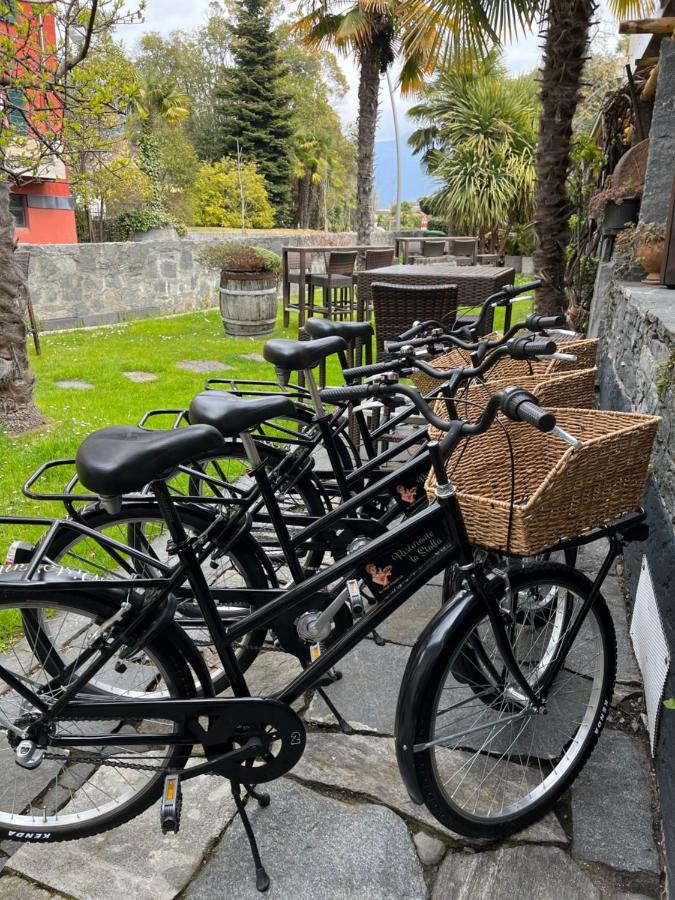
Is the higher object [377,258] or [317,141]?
[317,141]

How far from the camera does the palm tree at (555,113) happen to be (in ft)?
16.4

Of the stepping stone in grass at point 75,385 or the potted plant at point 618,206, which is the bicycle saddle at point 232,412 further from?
the stepping stone in grass at point 75,385

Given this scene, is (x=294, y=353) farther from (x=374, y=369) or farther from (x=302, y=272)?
(x=302, y=272)

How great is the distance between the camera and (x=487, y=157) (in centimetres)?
1767

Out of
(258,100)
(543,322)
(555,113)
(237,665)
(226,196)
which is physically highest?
(258,100)

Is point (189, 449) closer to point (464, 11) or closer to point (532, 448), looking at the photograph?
point (532, 448)

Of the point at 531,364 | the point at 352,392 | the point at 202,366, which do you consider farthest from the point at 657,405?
the point at 202,366

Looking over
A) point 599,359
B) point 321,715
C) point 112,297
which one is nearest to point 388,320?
point 599,359

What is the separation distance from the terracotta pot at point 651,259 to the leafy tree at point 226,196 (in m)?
24.4

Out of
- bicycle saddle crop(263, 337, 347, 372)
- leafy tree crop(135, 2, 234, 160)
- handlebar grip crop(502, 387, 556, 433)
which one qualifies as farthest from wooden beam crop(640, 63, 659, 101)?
leafy tree crop(135, 2, 234, 160)

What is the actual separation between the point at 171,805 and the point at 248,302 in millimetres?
7409

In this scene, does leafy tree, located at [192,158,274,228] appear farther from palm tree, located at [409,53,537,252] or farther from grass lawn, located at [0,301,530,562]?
grass lawn, located at [0,301,530,562]

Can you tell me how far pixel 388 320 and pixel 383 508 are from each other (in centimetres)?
176

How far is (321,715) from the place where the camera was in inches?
87.6
